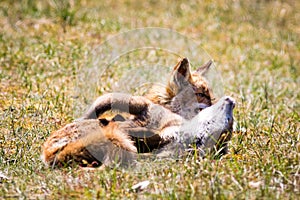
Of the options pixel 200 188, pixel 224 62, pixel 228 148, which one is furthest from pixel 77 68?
pixel 200 188

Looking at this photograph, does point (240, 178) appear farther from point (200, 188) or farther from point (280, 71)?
point (280, 71)

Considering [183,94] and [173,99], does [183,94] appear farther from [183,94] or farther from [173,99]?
[173,99]

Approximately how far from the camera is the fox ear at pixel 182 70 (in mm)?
5355

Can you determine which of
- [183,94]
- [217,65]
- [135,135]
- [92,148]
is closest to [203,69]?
[183,94]

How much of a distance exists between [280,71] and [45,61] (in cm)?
382

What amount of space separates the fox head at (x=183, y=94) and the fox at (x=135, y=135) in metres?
0.18

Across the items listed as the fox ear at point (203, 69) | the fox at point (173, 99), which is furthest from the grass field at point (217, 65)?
the fox ear at point (203, 69)

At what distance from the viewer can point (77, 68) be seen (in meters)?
7.78

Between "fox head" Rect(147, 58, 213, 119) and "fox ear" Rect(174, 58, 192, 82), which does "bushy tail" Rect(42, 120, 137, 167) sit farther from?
"fox ear" Rect(174, 58, 192, 82)

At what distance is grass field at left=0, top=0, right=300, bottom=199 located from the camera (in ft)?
14.1

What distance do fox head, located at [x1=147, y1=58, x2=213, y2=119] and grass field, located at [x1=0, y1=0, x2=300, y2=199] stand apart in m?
0.55

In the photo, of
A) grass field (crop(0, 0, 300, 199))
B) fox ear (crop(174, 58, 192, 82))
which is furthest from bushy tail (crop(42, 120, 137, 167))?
fox ear (crop(174, 58, 192, 82))

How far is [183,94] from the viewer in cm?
552

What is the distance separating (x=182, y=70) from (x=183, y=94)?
0.88 feet
